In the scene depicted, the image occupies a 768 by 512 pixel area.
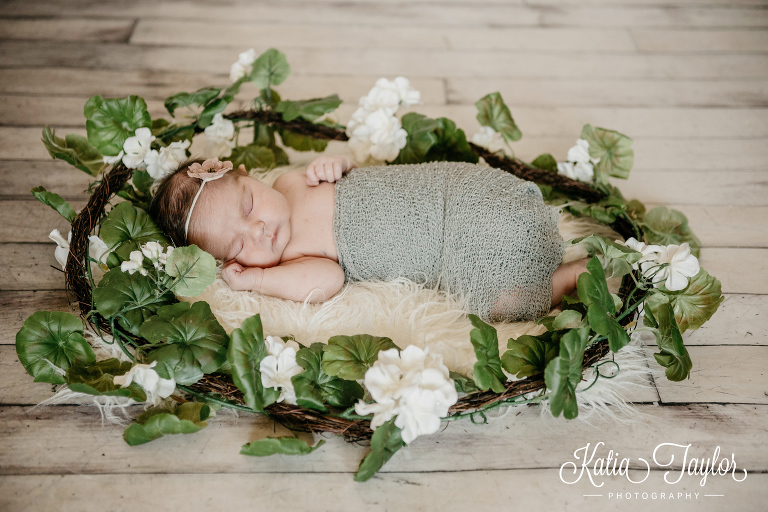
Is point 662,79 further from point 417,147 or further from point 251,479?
point 251,479

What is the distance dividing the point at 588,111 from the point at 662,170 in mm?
414

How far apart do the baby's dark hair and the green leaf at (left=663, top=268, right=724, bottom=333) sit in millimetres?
1226

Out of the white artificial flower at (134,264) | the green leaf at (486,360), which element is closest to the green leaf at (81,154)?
the white artificial flower at (134,264)

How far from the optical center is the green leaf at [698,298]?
1390mm

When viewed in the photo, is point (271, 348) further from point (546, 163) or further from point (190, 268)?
point (546, 163)

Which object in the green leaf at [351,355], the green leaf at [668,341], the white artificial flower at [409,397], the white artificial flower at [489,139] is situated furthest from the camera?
the white artificial flower at [489,139]

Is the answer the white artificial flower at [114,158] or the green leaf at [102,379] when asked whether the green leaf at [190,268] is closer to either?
the green leaf at [102,379]

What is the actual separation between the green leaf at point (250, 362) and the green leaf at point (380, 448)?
0.79 ft

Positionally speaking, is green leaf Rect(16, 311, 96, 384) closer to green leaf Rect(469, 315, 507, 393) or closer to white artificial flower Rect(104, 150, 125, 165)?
white artificial flower Rect(104, 150, 125, 165)

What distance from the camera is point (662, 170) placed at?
7.00ft

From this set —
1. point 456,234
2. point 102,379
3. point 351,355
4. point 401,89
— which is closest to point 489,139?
point 401,89

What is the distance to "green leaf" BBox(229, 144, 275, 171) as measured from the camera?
1.94 metres

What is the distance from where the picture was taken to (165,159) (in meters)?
1.60

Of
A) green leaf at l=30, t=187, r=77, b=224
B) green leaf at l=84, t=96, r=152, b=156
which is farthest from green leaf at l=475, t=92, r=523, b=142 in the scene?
green leaf at l=30, t=187, r=77, b=224
